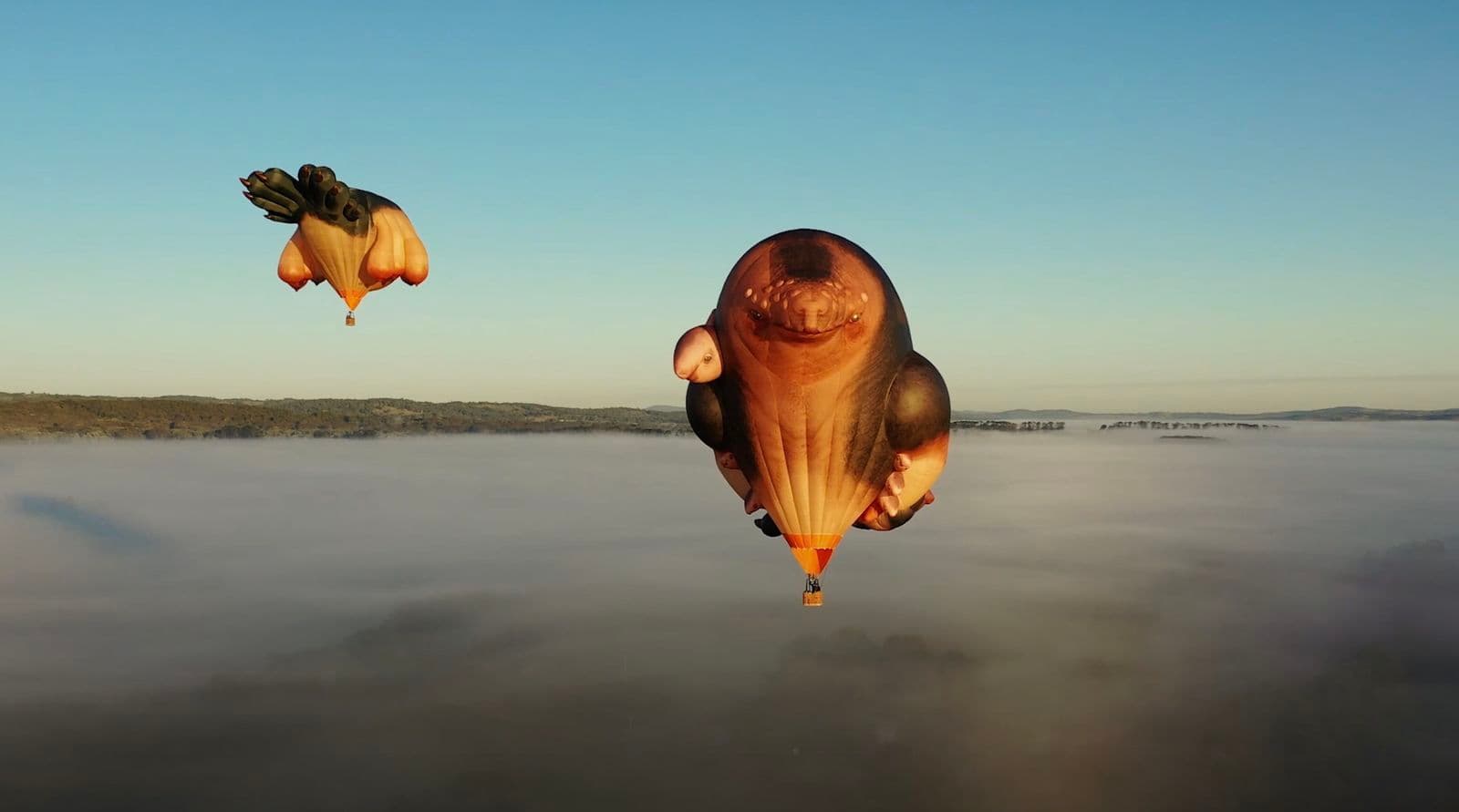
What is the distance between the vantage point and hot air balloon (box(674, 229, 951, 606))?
12.6 meters

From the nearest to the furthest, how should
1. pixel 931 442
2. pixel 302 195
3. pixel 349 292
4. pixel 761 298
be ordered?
pixel 761 298, pixel 931 442, pixel 302 195, pixel 349 292

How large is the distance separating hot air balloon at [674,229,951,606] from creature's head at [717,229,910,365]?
0.5 inches

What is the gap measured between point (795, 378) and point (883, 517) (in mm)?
2266

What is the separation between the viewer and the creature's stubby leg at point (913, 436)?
43.6 feet

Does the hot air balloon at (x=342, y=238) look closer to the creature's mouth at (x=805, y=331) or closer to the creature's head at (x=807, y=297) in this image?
the creature's head at (x=807, y=297)

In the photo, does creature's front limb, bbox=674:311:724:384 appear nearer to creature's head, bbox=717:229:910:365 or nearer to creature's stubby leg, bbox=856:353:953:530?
creature's head, bbox=717:229:910:365

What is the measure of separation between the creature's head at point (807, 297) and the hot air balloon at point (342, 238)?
5109mm

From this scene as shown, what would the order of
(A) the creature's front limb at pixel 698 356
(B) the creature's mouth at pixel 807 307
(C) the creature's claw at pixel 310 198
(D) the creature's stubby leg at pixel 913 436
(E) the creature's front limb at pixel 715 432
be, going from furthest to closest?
(C) the creature's claw at pixel 310 198
(E) the creature's front limb at pixel 715 432
(D) the creature's stubby leg at pixel 913 436
(A) the creature's front limb at pixel 698 356
(B) the creature's mouth at pixel 807 307

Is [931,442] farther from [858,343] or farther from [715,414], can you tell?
[715,414]

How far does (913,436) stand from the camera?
1343 centimetres

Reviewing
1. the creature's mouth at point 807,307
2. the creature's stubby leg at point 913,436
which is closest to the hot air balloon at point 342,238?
the creature's mouth at point 807,307

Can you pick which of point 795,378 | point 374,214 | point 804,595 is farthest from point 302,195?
point 804,595

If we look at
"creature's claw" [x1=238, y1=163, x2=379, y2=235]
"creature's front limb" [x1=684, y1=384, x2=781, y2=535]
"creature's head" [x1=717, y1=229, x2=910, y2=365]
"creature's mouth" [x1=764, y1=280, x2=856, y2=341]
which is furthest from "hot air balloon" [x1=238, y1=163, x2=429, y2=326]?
"creature's mouth" [x1=764, y1=280, x2=856, y2=341]

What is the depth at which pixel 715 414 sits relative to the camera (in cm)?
1386
